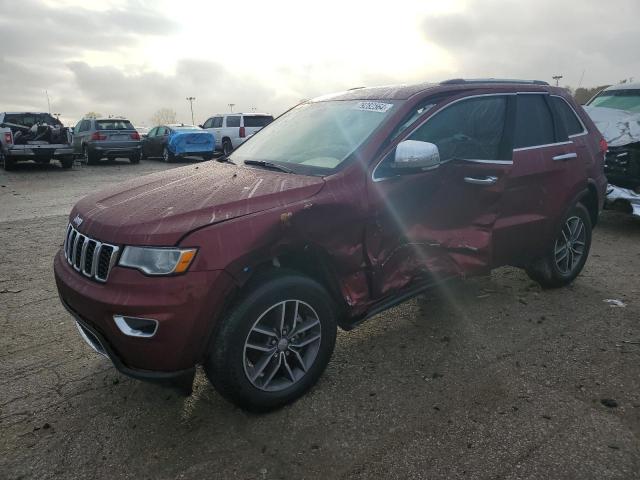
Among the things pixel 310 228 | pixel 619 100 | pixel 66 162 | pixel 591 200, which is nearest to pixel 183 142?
pixel 66 162

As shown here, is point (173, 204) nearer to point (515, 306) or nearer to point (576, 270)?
point (515, 306)

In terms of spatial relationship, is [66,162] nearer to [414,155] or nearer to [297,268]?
[297,268]

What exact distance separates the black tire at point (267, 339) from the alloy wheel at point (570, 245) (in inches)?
105

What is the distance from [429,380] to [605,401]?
3.31 ft

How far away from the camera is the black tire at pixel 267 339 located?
248cm

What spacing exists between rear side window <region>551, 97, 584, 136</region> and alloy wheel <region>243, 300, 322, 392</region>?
306cm

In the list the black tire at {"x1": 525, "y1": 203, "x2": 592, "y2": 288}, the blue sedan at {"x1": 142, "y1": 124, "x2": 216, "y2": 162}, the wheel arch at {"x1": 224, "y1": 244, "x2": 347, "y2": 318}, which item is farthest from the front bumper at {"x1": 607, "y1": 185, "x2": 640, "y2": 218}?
the blue sedan at {"x1": 142, "y1": 124, "x2": 216, "y2": 162}

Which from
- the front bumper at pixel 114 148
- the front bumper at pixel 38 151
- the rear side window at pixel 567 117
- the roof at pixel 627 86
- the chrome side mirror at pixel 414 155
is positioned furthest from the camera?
the front bumper at pixel 114 148

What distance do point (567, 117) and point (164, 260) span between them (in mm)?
3848

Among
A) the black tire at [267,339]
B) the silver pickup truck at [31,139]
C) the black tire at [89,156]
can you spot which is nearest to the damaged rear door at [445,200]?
the black tire at [267,339]

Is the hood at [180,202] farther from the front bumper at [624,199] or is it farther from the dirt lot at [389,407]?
the front bumper at [624,199]

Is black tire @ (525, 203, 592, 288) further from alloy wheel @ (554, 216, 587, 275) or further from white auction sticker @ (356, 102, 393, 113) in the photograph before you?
white auction sticker @ (356, 102, 393, 113)

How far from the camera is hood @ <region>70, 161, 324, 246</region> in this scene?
239 cm

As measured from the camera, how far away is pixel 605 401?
2.83 meters
